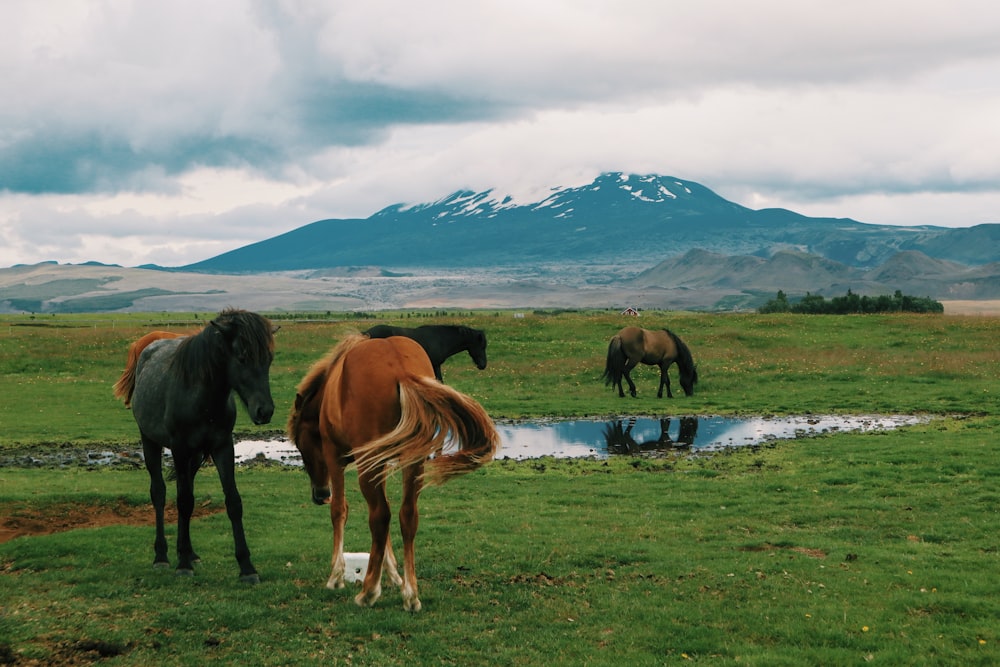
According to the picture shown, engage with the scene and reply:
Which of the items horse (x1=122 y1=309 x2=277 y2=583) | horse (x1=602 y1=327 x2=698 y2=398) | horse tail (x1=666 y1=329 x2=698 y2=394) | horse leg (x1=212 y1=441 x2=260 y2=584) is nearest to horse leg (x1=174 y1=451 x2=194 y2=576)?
horse (x1=122 y1=309 x2=277 y2=583)

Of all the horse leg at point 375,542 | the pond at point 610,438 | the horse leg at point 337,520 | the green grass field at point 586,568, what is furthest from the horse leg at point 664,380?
the horse leg at point 375,542

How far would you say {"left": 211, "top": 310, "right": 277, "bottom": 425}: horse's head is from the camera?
960 centimetres

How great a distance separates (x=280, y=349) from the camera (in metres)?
46.7

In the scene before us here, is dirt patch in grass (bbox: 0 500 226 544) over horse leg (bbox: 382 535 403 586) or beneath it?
beneath

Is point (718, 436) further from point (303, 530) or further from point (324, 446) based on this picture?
point (324, 446)

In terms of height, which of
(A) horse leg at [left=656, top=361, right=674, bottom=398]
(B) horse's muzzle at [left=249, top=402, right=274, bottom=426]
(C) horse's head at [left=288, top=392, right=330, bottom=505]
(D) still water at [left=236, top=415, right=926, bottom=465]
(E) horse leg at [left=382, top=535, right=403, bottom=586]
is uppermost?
(B) horse's muzzle at [left=249, top=402, right=274, bottom=426]

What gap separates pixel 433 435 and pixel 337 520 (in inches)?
81.0

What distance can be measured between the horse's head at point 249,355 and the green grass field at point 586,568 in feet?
7.27

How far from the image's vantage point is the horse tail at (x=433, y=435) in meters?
8.71

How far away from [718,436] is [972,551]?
1336 cm

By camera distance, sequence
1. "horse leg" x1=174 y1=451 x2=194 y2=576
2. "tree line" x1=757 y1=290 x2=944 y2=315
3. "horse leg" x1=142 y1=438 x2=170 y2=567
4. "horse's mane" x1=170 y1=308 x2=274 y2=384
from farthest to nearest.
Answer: "tree line" x1=757 y1=290 x2=944 y2=315
"horse leg" x1=142 y1=438 x2=170 y2=567
"horse leg" x1=174 y1=451 x2=194 y2=576
"horse's mane" x1=170 y1=308 x2=274 y2=384

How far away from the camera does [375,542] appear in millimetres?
9039

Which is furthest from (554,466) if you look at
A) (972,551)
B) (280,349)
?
(280,349)

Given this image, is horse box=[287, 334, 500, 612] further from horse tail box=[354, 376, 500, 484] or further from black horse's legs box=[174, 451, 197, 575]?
black horse's legs box=[174, 451, 197, 575]
